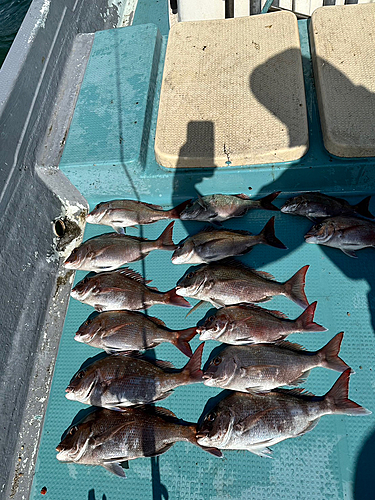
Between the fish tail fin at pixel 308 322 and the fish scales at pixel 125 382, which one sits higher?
the fish tail fin at pixel 308 322

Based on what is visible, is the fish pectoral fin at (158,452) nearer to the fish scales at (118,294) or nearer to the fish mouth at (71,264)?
the fish scales at (118,294)

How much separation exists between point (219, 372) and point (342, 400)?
756mm

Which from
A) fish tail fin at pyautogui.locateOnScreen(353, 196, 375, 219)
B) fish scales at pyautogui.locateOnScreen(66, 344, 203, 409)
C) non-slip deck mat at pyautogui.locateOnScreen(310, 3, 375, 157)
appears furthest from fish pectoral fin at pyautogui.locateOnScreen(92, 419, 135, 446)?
non-slip deck mat at pyautogui.locateOnScreen(310, 3, 375, 157)

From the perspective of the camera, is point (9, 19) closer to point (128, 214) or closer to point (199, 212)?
point (128, 214)

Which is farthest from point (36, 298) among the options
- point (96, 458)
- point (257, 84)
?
point (257, 84)

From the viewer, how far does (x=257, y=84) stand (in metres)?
2.87

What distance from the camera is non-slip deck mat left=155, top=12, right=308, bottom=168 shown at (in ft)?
8.63

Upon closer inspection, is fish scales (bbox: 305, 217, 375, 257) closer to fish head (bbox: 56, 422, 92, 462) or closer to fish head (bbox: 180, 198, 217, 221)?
fish head (bbox: 180, 198, 217, 221)

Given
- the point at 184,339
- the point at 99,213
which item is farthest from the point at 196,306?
the point at 99,213

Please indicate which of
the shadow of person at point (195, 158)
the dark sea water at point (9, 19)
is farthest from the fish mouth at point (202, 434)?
the dark sea water at point (9, 19)

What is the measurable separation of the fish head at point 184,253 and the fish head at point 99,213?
728 millimetres

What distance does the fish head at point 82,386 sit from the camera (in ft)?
7.38

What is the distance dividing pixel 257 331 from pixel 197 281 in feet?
1.78

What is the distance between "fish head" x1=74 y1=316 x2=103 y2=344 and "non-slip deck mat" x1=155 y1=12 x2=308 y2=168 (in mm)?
1354
